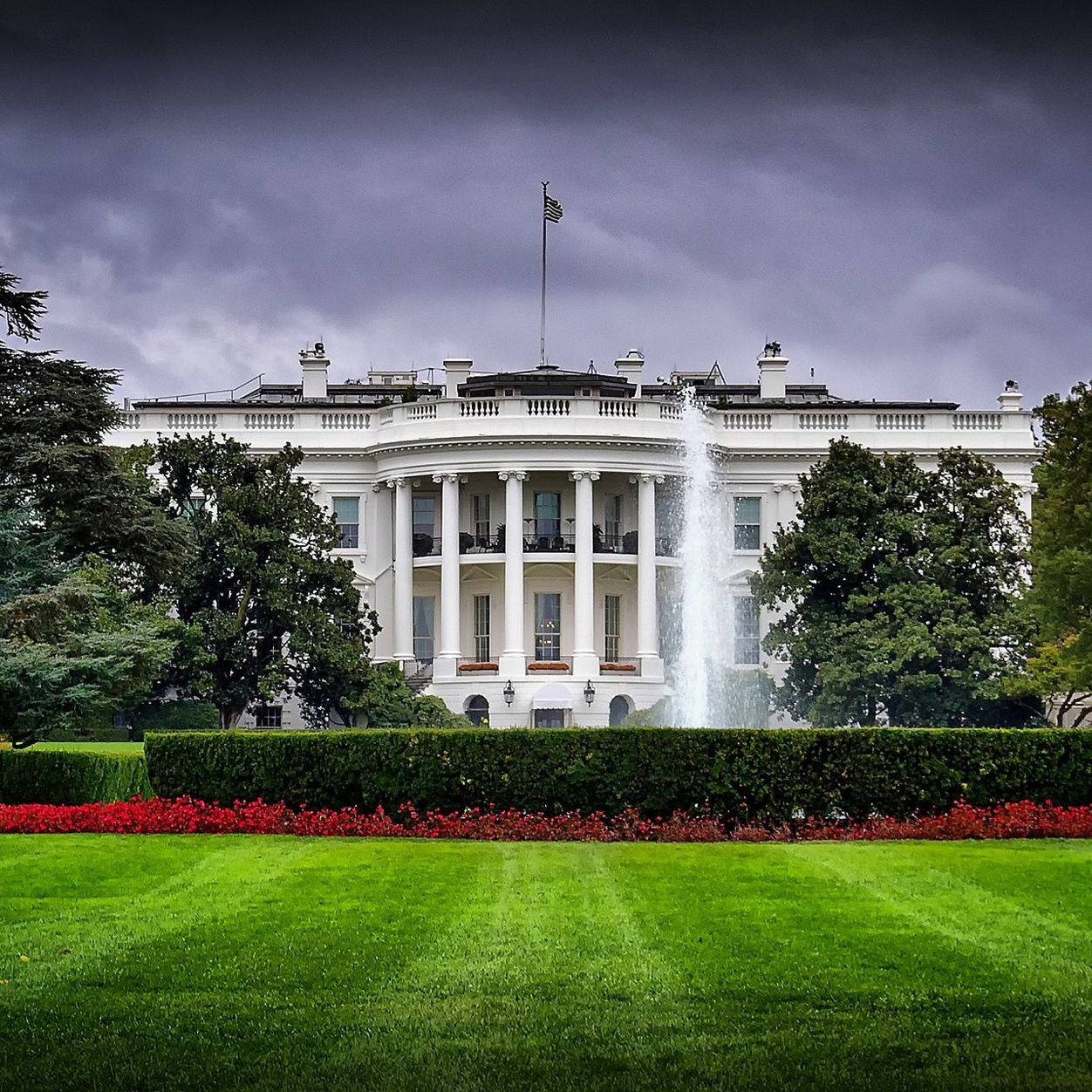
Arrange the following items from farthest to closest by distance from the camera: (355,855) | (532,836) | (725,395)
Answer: (725,395), (532,836), (355,855)

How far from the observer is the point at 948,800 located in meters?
23.2

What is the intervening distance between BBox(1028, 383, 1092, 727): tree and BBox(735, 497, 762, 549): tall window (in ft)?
82.3

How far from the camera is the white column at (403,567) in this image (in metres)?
63.1

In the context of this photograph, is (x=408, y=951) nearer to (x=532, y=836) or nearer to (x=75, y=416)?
(x=532, y=836)

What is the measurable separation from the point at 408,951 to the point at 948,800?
12064 millimetres

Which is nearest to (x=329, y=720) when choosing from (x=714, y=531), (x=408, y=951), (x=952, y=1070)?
(x=714, y=531)

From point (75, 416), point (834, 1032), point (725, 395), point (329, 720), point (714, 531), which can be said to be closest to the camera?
point (834, 1032)

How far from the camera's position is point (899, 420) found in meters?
65.9

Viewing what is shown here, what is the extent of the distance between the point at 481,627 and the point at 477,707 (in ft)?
15.7

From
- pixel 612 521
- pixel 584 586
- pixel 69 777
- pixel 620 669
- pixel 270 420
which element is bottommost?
pixel 69 777

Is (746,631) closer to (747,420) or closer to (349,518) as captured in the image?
(747,420)

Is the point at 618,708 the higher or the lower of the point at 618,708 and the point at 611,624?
the lower

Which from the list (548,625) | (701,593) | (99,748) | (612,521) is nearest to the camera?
(99,748)

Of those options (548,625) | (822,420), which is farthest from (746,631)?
(822,420)
